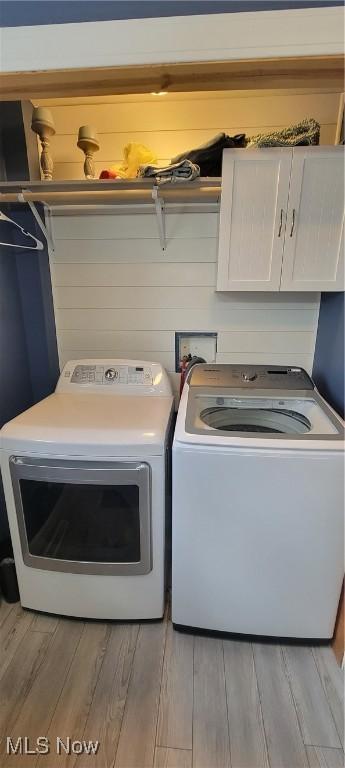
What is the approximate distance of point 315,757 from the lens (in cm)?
108

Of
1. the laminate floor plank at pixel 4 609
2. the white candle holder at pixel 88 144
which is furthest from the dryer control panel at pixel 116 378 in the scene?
the laminate floor plank at pixel 4 609

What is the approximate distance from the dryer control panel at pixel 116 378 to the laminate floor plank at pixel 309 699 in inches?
49.3

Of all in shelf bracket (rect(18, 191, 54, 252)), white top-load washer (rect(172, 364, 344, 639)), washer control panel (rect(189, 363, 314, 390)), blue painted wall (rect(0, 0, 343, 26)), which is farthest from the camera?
washer control panel (rect(189, 363, 314, 390))

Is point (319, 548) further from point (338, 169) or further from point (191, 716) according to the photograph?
point (338, 169)

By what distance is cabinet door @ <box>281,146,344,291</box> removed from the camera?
140 centimetres

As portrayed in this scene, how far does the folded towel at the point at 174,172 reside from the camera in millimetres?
1396

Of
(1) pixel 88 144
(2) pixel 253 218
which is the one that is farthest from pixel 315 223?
(1) pixel 88 144

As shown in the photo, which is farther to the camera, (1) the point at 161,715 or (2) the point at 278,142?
(2) the point at 278,142

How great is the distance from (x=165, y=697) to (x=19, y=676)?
22.4 inches

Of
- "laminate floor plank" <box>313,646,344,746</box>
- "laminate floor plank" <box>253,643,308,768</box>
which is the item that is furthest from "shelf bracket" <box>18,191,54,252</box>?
"laminate floor plank" <box>313,646,344,746</box>

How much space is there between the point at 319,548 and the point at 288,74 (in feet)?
5.08

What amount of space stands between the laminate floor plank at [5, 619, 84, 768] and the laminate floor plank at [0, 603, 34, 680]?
12 centimetres

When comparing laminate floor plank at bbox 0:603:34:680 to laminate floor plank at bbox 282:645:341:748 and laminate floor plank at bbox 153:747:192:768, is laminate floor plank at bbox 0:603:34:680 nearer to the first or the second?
laminate floor plank at bbox 153:747:192:768

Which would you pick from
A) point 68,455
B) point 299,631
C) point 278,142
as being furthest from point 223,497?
point 278,142
